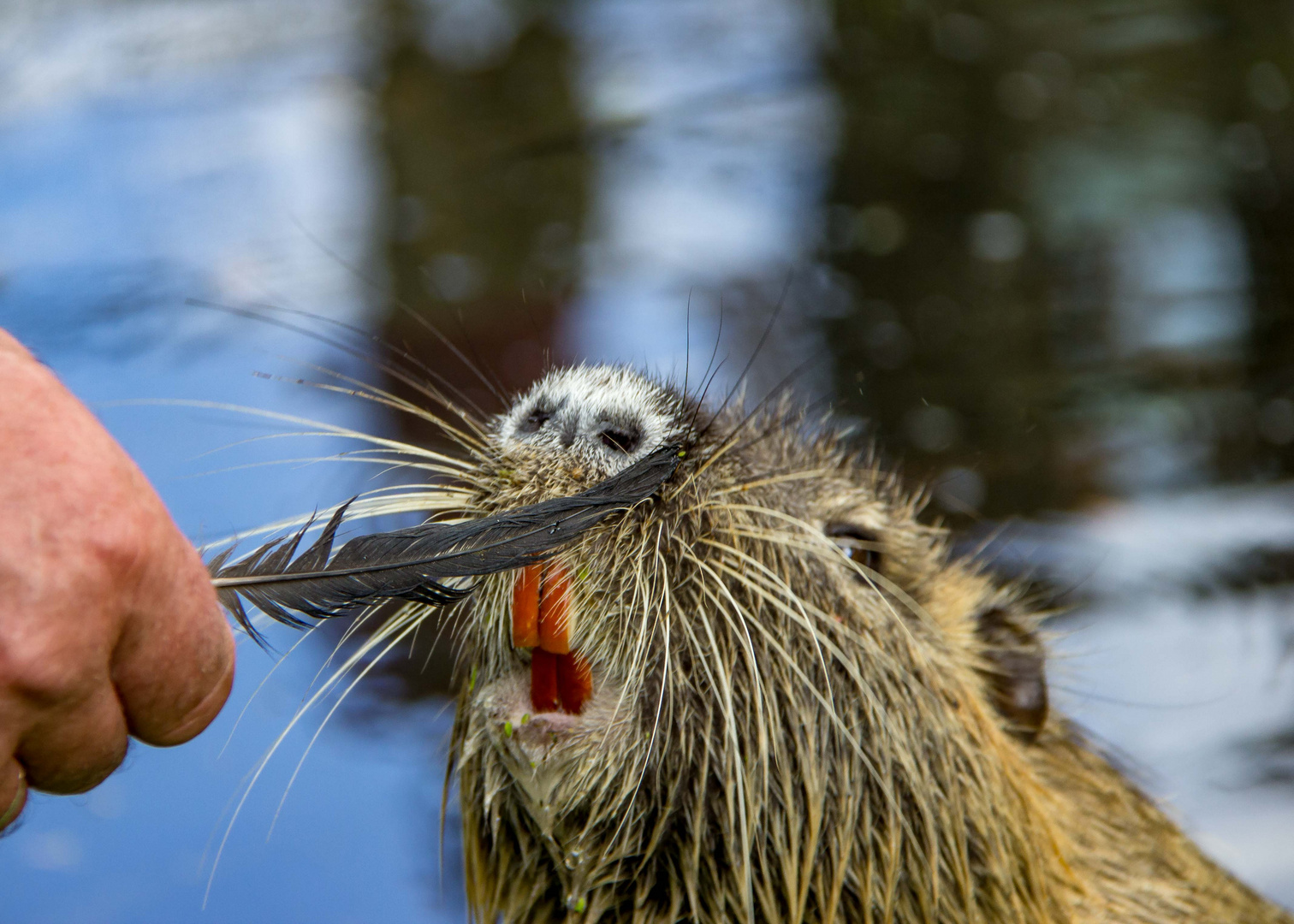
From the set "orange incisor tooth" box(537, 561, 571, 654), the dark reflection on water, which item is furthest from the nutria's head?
the dark reflection on water

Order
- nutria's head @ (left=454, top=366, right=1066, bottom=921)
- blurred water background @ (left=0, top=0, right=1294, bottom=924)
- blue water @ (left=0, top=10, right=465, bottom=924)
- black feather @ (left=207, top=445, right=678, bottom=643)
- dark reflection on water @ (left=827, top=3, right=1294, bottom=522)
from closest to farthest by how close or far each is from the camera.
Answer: black feather @ (left=207, top=445, right=678, bottom=643) → nutria's head @ (left=454, top=366, right=1066, bottom=921) → blue water @ (left=0, top=10, right=465, bottom=924) → blurred water background @ (left=0, top=0, right=1294, bottom=924) → dark reflection on water @ (left=827, top=3, right=1294, bottom=522)

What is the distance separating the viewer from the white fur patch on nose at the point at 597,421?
1661 millimetres

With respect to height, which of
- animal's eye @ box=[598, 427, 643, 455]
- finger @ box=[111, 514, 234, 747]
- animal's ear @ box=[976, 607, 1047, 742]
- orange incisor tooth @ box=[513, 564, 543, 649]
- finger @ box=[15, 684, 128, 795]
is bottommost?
finger @ box=[15, 684, 128, 795]

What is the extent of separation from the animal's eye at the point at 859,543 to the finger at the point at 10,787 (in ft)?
3.93

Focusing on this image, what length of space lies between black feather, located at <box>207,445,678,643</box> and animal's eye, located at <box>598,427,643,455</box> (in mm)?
42

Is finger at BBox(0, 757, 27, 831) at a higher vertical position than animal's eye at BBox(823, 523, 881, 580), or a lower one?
lower

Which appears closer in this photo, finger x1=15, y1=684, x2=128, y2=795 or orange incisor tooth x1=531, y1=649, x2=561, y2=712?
finger x1=15, y1=684, x2=128, y2=795

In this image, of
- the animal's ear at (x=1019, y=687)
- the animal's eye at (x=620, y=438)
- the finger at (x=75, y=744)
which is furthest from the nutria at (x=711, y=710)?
the finger at (x=75, y=744)

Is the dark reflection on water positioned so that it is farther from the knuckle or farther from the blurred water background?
the knuckle

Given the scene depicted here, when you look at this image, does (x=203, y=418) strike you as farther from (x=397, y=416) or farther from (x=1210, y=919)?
(x=1210, y=919)

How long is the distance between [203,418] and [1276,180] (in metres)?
5.27

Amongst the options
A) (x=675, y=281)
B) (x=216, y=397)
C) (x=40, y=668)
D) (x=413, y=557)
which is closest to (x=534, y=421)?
(x=413, y=557)

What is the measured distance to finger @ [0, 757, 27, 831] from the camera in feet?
4.34

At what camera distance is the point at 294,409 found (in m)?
4.34
